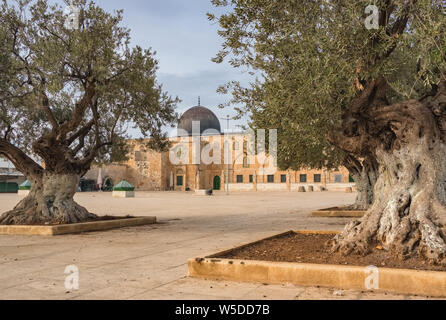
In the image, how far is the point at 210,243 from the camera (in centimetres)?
991

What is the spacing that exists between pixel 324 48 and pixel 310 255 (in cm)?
335

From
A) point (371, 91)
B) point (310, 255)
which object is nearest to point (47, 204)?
point (310, 255)

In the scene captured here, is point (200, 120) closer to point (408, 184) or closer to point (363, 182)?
point (363, 182)

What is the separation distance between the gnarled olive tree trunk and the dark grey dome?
202ft

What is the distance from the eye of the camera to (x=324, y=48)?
684cm

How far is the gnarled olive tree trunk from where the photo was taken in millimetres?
6418

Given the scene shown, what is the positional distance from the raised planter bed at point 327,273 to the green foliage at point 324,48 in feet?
8.60

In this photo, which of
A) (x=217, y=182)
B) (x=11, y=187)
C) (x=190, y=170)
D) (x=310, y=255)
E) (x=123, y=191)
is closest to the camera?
(x=310, y=255)

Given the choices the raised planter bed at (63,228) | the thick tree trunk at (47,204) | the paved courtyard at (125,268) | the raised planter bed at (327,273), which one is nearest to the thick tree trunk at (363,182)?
the paved courtyard at (125,268)

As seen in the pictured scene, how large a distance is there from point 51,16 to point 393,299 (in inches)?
462

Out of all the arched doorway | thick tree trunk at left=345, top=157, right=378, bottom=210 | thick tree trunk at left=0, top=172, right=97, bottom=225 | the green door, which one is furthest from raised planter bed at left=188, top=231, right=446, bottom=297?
the arched doorway

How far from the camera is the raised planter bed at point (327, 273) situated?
506 centimetres

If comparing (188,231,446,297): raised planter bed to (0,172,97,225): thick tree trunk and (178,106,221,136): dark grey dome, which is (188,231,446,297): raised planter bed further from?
(178,106,221,136): dark grey dome
